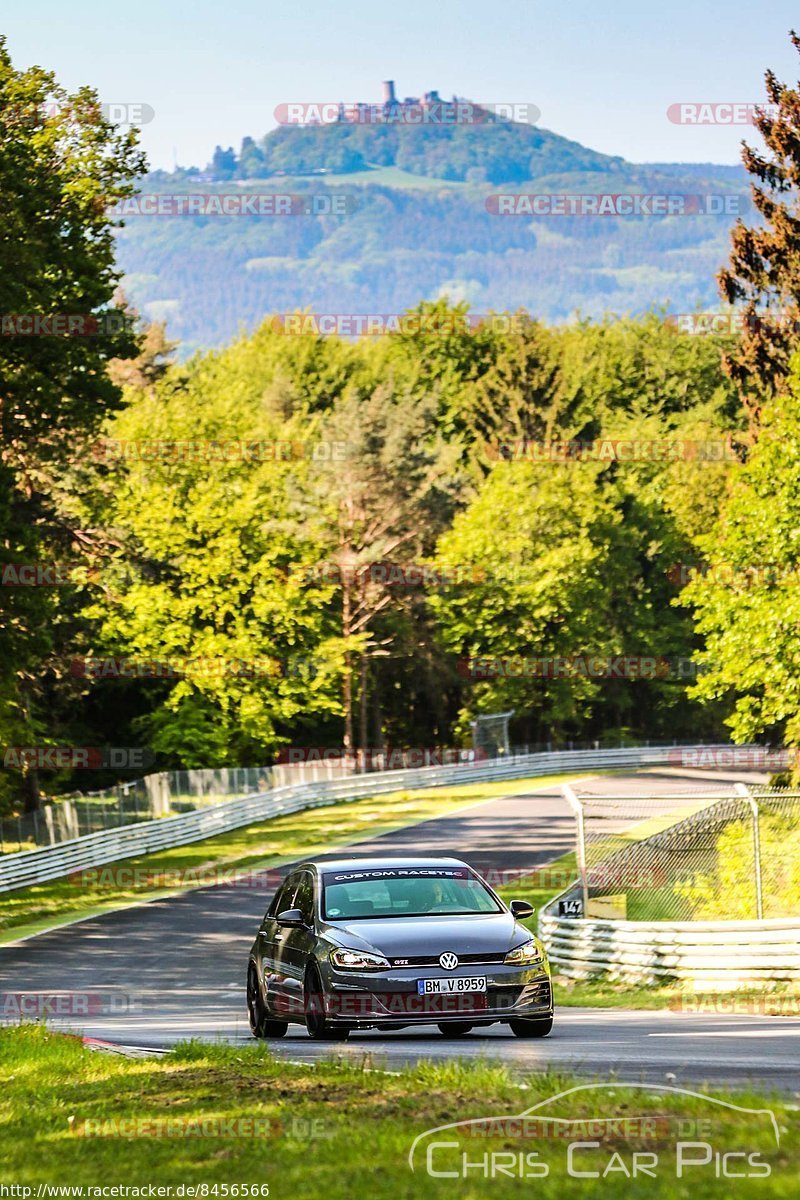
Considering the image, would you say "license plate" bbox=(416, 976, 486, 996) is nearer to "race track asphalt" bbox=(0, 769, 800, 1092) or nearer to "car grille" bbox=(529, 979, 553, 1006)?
"race track asphalt" bbox=(0, 769, 800, 1092)

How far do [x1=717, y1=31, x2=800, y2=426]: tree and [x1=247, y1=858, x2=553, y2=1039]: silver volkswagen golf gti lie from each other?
100ft

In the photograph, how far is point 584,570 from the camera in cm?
8100

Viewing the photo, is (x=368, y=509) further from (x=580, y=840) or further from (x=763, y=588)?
(x=580, y=840)

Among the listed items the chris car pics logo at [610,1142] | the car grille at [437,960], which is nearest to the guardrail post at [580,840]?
the car grille at [437,960]

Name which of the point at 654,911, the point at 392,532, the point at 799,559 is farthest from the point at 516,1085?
the point at 392,532

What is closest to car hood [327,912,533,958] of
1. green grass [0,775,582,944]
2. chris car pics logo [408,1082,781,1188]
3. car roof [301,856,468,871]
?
car roof [301,856,468,871]

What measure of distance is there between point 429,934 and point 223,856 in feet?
112

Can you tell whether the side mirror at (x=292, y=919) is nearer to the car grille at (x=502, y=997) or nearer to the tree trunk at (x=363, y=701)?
the car grille at (x=502, y=997)

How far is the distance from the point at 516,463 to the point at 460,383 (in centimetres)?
1162

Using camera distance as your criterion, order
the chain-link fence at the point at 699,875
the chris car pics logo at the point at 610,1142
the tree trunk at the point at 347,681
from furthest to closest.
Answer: the tree trunk at the point at 347,681 < the chain-link fence at the point at 699,875 < the chris car pics logo at the point at 610,1142

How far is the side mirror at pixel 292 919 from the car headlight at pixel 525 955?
6.15 feet

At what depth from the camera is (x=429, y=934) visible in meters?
13.4

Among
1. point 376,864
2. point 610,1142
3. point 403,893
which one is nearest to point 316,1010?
point 403,893

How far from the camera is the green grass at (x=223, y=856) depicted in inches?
1501
